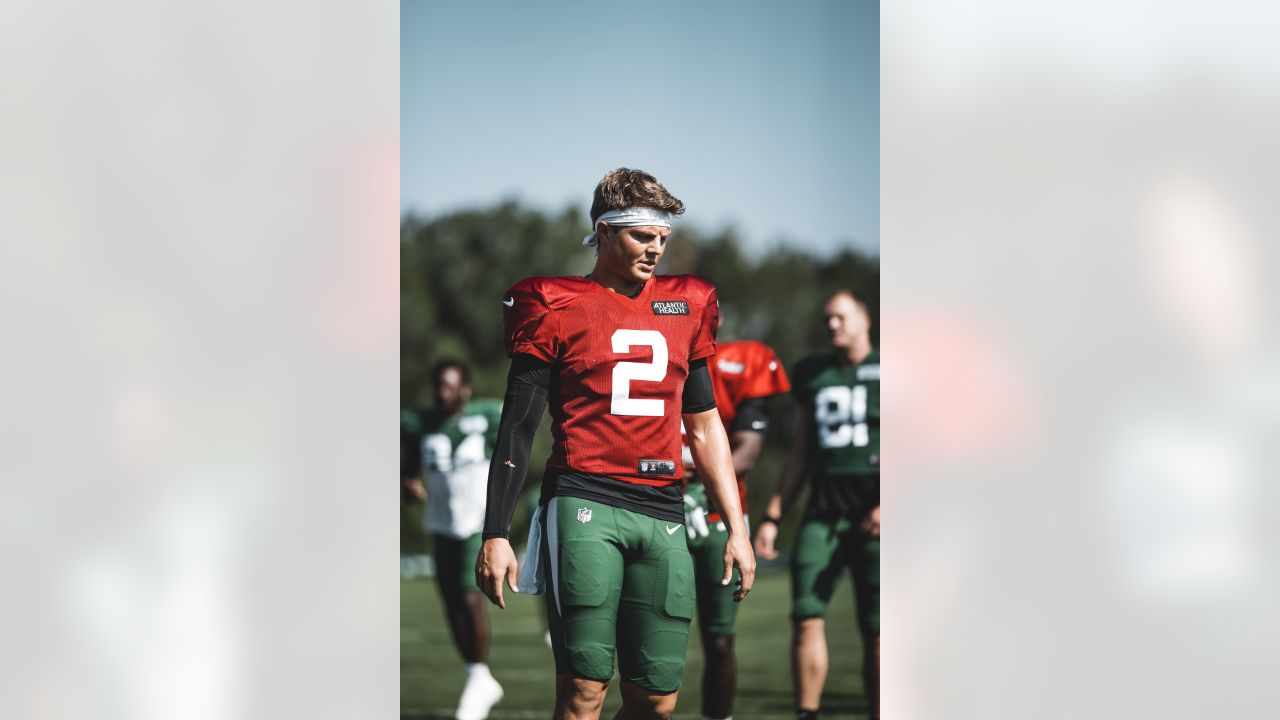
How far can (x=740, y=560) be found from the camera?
3.63 meters

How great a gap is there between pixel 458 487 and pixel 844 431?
207 centimetres

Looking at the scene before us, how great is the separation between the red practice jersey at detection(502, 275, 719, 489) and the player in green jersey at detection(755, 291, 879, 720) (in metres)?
2.03

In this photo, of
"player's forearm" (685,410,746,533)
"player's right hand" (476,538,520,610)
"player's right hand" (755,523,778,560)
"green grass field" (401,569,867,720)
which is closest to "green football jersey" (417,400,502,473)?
"green grass field" (401,569,867,720)

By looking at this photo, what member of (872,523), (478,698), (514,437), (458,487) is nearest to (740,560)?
(514,437)

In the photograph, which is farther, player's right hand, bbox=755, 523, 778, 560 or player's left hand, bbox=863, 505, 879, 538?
player's left hand, bbox=863, 505, 879, 538

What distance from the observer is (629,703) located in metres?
3.53

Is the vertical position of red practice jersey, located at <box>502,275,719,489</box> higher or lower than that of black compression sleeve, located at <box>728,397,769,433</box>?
higher

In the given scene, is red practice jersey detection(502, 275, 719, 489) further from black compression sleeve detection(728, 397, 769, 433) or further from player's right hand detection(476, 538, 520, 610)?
black compression sleeve detection(728, 397, 769, 433)

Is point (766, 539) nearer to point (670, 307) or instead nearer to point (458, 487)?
point (670, 307)

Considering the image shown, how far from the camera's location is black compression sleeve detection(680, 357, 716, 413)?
3.72m

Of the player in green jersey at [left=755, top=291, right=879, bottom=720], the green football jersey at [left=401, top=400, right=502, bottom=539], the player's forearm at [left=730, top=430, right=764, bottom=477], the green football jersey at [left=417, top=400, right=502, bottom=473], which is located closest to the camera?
the player's forearm at [left=730, top=430, right=764, bottom=477]

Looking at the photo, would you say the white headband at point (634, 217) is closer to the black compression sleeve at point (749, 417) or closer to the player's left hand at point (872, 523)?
the black compression sleeve at point (749, 417)
